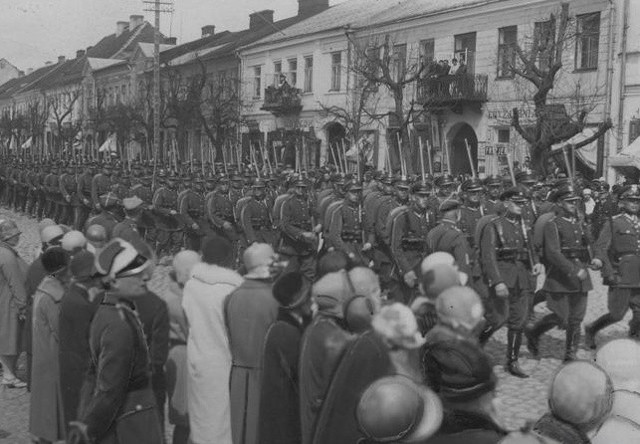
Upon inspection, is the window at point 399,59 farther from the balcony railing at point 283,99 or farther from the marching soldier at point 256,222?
the marching soldier at point 256,222

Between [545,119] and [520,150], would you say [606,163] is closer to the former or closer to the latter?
[520,150]

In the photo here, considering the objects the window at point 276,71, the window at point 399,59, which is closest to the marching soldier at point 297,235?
the window at point 399,59

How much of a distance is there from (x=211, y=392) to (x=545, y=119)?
16.2 m

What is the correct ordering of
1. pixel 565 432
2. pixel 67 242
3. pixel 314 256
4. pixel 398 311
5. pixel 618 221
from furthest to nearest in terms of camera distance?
pixel 314 256 < pixel 618 221 < pixel 67 242 < pixel 398 311 < pixel 565 432

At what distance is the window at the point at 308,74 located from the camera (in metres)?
38.8

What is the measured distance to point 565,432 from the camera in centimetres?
317

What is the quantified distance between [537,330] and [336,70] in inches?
1122

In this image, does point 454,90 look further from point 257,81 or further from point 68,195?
point 257,81

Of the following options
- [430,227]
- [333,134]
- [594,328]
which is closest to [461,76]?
[333,134]

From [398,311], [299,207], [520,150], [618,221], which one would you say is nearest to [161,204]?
[299,207]

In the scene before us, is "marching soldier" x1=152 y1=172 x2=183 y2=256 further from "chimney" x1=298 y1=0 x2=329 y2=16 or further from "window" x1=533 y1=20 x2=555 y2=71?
"chimney" x1=298 y1=0 x2=329 y2=16

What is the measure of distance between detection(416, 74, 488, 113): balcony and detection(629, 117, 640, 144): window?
5.40m

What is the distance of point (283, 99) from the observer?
39219mm

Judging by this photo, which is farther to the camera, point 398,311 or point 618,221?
point 618,221
